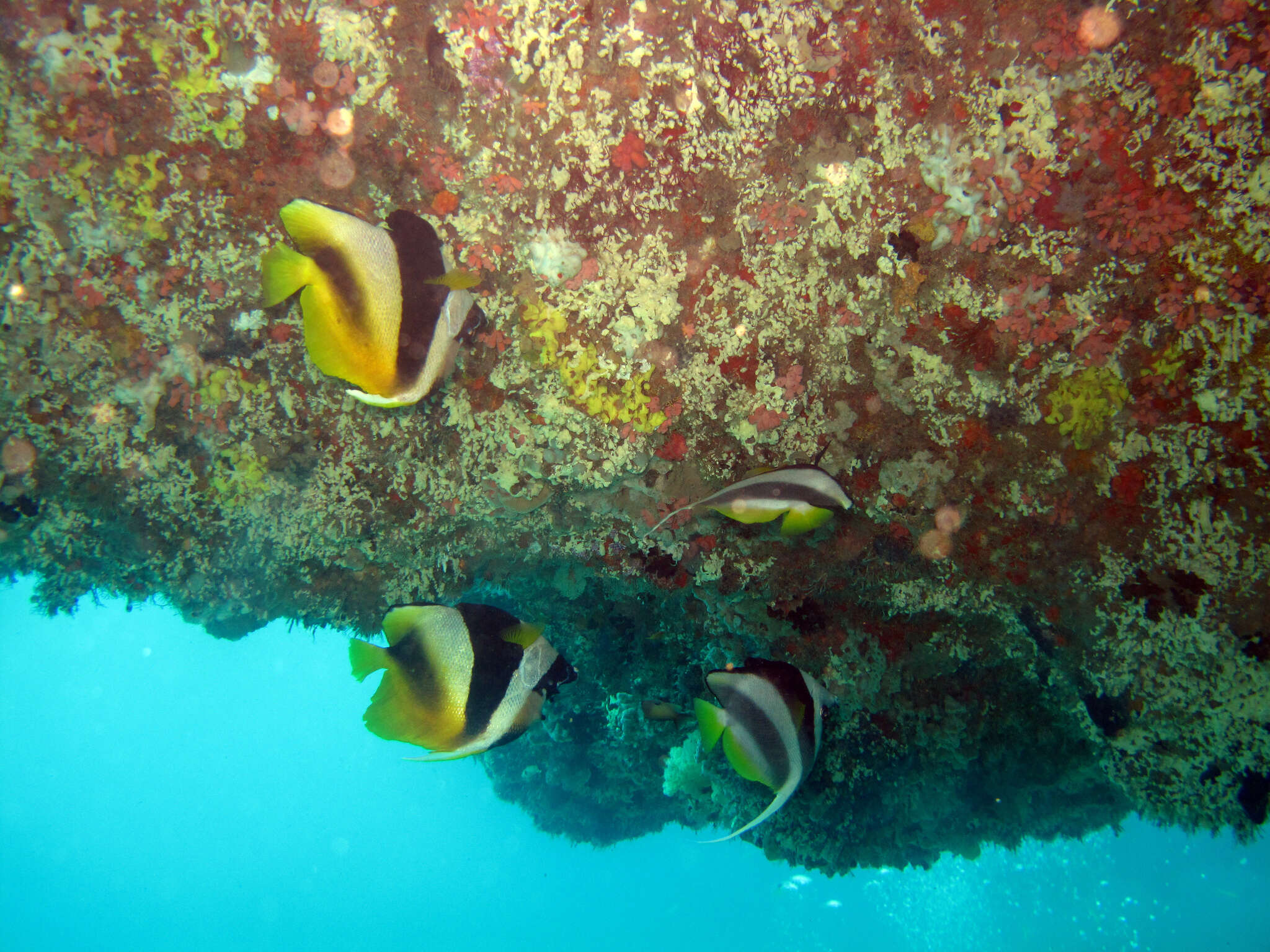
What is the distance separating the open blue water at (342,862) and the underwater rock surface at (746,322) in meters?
15.8

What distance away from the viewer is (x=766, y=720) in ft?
8.29

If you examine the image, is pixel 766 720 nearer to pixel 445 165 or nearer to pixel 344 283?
pixel 344 283

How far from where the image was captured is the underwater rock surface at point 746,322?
86.0 inches

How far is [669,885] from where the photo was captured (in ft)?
112

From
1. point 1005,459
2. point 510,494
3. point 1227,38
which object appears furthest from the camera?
point 510,494

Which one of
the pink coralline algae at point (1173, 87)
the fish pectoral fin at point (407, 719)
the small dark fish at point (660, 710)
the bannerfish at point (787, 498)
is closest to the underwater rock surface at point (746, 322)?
the pink coralline algae at point (1173, 87)

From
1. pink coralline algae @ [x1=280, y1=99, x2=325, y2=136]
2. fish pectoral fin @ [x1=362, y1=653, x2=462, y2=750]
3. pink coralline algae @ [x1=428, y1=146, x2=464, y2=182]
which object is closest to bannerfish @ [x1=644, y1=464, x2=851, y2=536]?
fish pectoral fin @ [x1=362, y1=653, x2=462, y2=750]

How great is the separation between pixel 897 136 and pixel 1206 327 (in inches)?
57.5

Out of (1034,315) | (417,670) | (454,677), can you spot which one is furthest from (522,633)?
(1034,315)

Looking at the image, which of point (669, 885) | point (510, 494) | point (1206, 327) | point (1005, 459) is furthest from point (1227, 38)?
point (669, 885)

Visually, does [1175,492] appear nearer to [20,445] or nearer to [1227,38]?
[1227,38]

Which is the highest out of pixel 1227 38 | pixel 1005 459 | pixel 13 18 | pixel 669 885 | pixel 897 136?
pixel 1227 38

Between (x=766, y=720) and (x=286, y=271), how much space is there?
8.43 ft

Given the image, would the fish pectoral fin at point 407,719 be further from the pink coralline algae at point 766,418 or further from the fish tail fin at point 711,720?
the pink coralline algae at point 766,418
